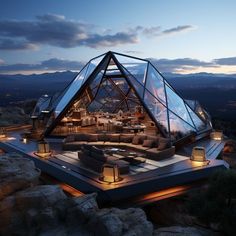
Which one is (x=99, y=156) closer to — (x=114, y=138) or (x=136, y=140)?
(x=136, y=140)

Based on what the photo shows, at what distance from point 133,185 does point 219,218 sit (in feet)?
10.9

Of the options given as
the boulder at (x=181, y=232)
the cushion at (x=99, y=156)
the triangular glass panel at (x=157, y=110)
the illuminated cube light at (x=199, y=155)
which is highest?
the triangular glass panel at (x=157, y=110)

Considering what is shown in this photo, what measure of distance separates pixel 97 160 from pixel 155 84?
28.9 ft

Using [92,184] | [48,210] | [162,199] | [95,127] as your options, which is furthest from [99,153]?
[95,127]

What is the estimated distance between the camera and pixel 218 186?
10570 mm

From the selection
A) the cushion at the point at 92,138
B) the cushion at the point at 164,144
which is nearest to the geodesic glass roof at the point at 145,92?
the cushion at the point at 164,144

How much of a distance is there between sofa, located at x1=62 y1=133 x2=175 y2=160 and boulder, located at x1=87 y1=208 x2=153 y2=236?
5.88 m

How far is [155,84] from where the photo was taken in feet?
69.3

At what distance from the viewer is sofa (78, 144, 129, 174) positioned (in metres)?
13.4

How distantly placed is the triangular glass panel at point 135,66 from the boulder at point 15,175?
10.5 meters

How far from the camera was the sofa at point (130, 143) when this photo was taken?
15695mm

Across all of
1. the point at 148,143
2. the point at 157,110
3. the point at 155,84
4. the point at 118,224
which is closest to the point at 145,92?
the point at 157,110

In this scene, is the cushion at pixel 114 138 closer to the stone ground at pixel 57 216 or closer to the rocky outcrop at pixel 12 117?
the stone ground at pixel 57 216

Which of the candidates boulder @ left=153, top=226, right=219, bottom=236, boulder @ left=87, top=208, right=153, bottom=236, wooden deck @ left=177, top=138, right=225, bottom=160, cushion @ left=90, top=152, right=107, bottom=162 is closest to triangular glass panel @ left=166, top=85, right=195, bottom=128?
wooden deck @ left=177, top=138, right=225, bottom=160
